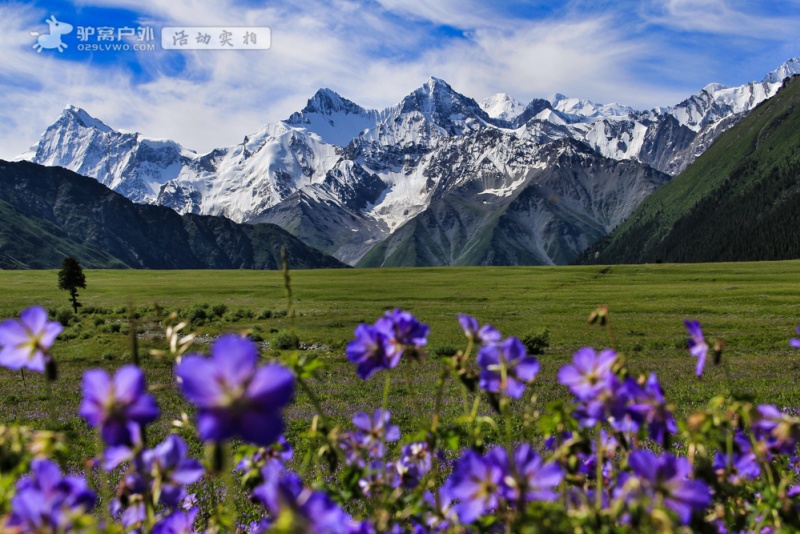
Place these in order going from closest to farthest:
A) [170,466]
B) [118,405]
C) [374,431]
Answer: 1. [118,405]
2. [170,466]
3. [374,431]

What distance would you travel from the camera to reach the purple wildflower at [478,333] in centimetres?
198

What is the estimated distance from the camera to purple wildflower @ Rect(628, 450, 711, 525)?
1370 millimetres

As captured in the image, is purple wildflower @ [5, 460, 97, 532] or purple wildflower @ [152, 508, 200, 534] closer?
purple wildflower @ [5, 460, 97, 532]

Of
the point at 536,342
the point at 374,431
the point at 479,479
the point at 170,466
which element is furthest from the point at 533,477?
the point at 536,342

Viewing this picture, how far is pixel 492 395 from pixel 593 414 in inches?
13.0

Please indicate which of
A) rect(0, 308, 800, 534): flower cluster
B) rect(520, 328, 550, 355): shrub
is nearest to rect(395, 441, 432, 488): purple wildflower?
rect(0, 308, 800, 534): flower cluster

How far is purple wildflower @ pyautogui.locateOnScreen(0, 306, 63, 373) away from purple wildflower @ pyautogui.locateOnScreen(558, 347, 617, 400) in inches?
59.1

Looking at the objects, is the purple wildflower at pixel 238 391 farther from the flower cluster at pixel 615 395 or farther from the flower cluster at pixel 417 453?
the flower cluster at pixel 615 395

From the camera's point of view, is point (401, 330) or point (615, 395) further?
point (401, 330)

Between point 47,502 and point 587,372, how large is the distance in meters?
1.55

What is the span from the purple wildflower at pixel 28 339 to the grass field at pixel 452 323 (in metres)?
0.19

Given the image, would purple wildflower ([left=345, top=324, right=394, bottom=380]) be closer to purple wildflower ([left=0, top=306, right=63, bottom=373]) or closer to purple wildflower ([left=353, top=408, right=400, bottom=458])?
purple wildflower ([left=353, top=408, right=400, bottom=458])

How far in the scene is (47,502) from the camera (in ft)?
4.62

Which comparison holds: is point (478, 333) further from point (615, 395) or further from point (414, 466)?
point (414, 466)
